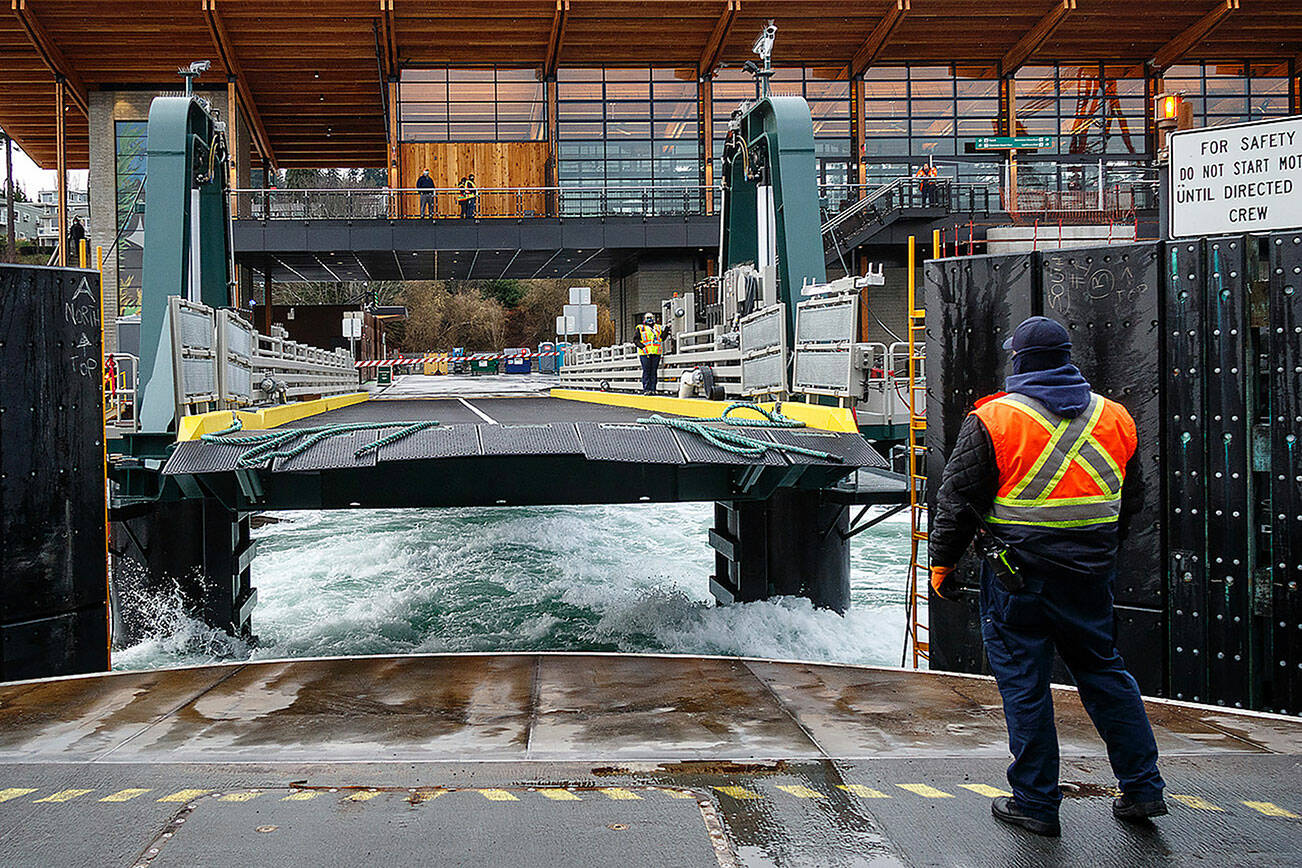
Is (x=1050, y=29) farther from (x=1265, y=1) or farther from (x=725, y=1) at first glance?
(x=725, y=1)

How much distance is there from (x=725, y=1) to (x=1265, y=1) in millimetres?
17743

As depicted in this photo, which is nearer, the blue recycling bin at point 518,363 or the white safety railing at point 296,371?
the white safety railing at point 296,371

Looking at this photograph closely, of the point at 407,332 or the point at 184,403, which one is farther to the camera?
the point at 407,332

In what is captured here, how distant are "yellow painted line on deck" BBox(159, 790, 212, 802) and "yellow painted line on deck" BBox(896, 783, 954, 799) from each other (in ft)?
9.89

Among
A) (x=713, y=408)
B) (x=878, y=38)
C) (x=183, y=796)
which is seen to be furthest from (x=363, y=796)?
(x=878, y=38)

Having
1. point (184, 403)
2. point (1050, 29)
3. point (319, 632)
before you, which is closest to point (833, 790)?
point (184, 403)

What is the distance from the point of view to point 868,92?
40625 mm

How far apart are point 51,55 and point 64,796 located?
125 ft

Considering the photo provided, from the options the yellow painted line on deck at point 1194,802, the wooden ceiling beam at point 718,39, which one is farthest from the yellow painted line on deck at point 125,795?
the wooden ceiling beam at point 718,39

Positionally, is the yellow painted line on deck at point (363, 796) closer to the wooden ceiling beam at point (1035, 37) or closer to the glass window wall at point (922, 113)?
the wooden ceiling beam at point (1035, 37)

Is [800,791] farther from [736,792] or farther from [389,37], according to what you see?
[389,37]

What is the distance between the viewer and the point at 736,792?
4.79 meters

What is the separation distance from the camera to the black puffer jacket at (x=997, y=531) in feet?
14.3

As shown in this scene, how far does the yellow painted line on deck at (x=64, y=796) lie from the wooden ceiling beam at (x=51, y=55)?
3561 centimetres
